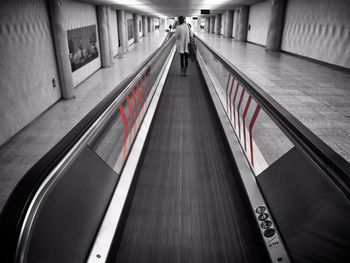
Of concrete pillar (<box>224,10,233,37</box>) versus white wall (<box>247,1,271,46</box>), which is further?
concrete pillar (<box>224,10,233,37</box>)

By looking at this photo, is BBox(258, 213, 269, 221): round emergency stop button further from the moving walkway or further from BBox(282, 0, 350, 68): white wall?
BBox(282, 0, 350, 68): white wall

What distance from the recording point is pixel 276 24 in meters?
17.6

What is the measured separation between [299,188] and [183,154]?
1.93 meters

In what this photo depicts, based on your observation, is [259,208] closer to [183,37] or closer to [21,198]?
[21,198]

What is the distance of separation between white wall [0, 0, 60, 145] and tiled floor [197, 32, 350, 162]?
22.3ft

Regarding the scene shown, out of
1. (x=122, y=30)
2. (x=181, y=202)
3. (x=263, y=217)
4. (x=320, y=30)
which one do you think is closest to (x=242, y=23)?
(x=122, y=30)

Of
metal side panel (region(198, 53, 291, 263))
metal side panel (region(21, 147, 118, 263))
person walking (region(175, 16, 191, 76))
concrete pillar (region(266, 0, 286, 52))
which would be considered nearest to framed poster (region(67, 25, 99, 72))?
person walking (region(175, 16, 191, 76))

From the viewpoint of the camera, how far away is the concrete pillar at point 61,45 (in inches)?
351

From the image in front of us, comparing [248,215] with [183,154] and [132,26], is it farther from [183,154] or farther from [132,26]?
[132,26]

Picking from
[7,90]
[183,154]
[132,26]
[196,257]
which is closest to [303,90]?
[183,154]

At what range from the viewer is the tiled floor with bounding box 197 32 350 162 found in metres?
5.32

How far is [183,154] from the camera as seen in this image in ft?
12.6

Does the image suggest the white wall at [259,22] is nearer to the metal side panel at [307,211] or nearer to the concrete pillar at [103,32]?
the concrete pillar at [103,32]

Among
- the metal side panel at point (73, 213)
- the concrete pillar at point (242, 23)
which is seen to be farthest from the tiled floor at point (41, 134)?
the concrete pillar at point (242, 23)
